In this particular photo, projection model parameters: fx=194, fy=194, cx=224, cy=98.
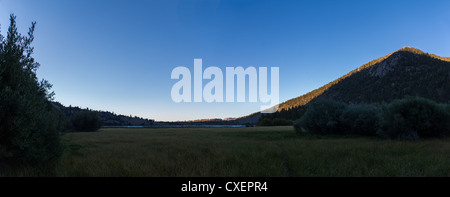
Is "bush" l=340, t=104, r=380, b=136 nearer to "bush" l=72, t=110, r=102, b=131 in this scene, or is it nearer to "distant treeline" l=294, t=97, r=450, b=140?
"distant treeline" l=294, t=97, r=450, b=140

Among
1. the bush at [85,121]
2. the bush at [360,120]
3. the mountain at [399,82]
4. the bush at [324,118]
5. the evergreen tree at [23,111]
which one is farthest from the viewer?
the mountain at [399,82]

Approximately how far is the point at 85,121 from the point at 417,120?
2732 inches

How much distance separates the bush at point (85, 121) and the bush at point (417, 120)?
217 feet

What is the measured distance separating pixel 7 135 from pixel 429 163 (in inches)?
580

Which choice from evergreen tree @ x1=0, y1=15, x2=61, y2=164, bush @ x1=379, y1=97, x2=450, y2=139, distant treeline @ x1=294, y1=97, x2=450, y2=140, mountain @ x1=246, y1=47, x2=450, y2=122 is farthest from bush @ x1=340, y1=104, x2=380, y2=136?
mountain @ x1=246, y1=47, x2=450, y2=122

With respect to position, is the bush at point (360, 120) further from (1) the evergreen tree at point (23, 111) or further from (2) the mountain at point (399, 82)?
(2) the mountain at point (399, 82)

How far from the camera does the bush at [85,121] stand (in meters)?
55.9

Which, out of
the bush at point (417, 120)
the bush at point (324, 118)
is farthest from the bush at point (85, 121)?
the bush at point (417, 120)

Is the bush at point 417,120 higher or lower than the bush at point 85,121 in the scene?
higher
